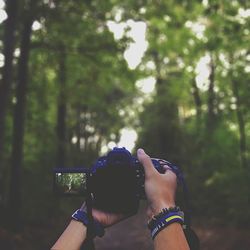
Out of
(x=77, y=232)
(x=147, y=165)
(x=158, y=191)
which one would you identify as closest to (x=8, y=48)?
(x=77, y=232)

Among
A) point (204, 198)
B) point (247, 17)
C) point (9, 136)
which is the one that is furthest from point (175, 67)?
point (247, 17)

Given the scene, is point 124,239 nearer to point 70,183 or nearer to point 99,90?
point 99,90

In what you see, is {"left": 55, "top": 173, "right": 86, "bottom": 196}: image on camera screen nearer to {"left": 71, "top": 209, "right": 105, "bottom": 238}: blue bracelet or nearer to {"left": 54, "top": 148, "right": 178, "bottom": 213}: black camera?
{"left": 54, "top": 148, "right": 178, "bottom": 213}: black camera

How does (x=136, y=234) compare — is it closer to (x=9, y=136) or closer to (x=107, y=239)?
(x=107, y=239)

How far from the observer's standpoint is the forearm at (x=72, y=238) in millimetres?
2196

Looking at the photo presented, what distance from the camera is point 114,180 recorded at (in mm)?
2373

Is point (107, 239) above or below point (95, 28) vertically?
below

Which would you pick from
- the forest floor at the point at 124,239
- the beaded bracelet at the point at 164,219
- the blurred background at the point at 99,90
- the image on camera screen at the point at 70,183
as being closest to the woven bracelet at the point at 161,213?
the beaded bracelet at the point at 164,219

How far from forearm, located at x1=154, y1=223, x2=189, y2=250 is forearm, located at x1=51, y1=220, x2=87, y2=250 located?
477 millimetres

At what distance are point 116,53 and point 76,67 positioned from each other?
175 inches

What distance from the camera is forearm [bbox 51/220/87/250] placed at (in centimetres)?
220

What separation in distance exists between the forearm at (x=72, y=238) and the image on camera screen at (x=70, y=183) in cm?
22

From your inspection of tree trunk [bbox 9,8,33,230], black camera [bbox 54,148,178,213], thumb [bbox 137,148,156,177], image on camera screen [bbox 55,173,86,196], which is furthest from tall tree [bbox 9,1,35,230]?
thumb [bbox 137,148,156,177]

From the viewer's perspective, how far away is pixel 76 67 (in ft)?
66.8
